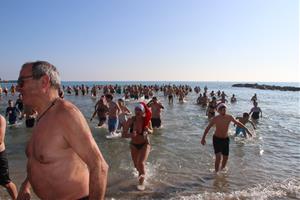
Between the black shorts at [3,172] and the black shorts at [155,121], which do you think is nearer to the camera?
the black shorts at [3,172]

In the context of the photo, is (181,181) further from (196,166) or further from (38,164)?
(38,164)

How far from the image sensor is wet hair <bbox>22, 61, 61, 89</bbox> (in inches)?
89.7

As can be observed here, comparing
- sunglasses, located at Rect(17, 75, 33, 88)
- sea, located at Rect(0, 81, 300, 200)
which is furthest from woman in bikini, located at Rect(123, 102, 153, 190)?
sunglasses, located at Rect(17, 75, 33, 88)

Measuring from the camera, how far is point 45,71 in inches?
89.8

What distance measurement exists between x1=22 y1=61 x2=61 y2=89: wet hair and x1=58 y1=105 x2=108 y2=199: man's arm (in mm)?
286

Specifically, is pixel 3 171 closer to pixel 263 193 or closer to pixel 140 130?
pixel 140 130

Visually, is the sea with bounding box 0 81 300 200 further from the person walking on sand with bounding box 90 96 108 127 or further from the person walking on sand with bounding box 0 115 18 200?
the person walking on sand with bounding box 0 115 18 200

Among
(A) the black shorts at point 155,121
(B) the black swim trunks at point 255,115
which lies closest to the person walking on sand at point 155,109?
(A) the black shorts at point 155,121

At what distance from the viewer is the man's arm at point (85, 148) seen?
2.14 meters

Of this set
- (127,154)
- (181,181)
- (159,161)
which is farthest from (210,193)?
(127,154)

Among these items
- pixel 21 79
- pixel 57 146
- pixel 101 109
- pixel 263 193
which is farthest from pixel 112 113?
pixel 57 146

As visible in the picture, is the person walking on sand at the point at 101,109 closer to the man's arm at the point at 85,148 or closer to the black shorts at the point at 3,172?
the black shorts at the point at 3,172

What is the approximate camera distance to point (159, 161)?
9.50 meters

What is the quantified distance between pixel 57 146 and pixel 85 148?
203mm
